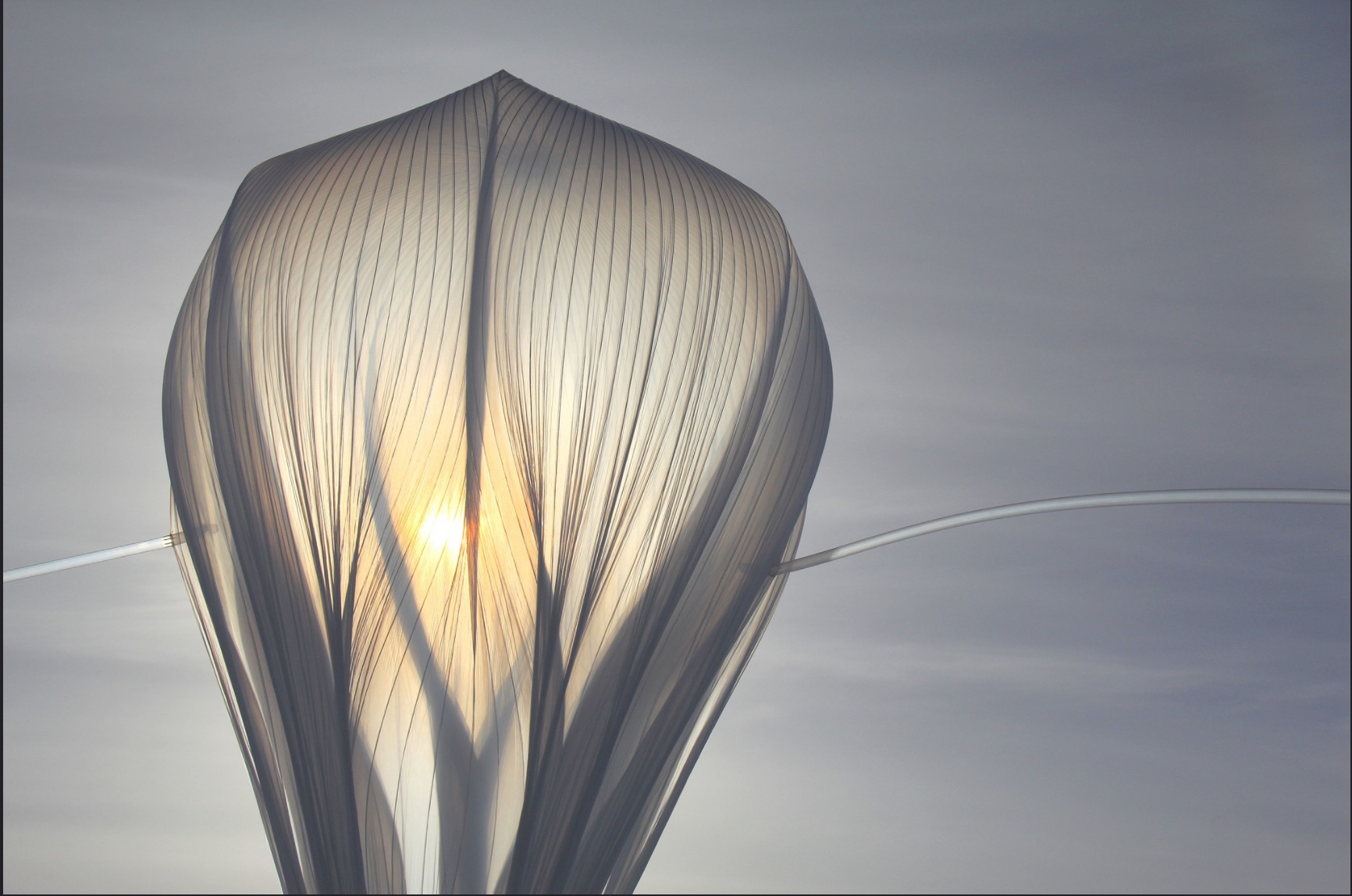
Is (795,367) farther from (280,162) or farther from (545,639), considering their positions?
(280,162)

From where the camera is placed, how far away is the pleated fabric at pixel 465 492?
4590mm

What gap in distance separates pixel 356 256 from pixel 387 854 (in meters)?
2.10

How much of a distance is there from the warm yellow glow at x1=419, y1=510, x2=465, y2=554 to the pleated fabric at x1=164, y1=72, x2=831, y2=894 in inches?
0.4

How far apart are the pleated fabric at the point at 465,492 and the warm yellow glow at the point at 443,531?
0.04 ft

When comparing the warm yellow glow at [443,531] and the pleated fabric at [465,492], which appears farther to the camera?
the warm yellow glow at [443,531]

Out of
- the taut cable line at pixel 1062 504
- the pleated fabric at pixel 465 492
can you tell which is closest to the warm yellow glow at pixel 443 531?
the pleated fabric at pixel 465 492

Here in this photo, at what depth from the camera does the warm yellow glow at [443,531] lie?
4.69 metres

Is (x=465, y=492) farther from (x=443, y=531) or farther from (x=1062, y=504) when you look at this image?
(x=1062, y=504)

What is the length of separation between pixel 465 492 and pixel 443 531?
166 mm

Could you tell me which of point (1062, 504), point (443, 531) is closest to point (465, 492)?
point (443, 531)

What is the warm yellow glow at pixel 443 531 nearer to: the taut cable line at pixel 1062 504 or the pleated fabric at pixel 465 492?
the pleated fabric at pixel 465 492

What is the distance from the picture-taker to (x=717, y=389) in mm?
4977

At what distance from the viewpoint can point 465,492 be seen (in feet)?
15.4

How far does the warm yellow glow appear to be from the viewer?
15.4 ft
